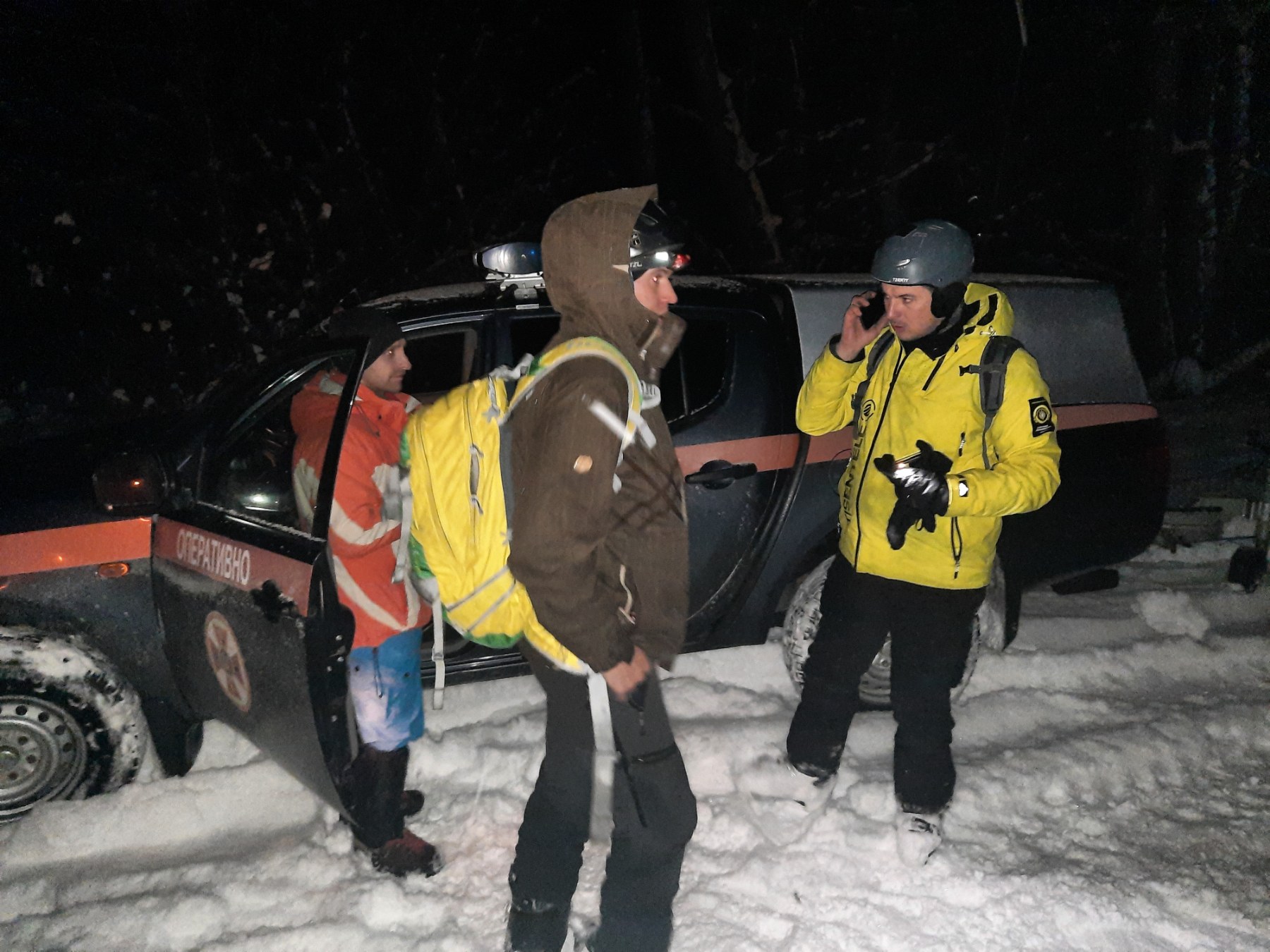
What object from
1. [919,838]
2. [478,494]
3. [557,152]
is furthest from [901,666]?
[557,152]

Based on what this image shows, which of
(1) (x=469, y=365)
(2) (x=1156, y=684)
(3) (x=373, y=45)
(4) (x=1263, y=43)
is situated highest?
(3) (x=373, y=45)

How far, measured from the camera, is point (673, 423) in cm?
322

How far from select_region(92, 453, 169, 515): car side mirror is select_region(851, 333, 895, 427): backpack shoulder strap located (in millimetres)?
2144

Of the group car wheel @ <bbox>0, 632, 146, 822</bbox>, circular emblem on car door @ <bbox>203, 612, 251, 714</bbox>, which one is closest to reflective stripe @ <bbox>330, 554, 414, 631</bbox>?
circular emblem on car door @ <bbox>203, 612, 251, 714</bbox>

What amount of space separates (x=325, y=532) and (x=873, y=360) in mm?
1680

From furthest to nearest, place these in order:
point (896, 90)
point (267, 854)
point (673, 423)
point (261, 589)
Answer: point (896, 90), point (673, 423), point (267, 854), point (261, 589)

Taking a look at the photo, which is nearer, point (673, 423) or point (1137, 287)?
point (673, 423)

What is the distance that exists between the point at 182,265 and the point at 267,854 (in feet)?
28.2

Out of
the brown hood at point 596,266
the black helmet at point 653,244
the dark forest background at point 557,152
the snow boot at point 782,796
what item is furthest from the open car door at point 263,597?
the dark forest background at point 557,152

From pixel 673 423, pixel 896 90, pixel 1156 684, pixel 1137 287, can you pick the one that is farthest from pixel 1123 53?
pixel 673 423

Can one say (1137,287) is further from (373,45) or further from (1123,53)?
(373,45)

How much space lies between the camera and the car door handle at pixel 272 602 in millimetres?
2375

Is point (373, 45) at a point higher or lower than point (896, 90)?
higher

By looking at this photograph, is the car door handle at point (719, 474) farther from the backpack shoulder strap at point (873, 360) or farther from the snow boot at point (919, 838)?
the snow boot at point (919, 838)
